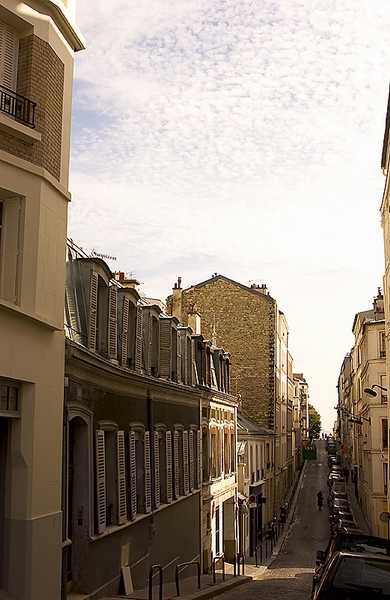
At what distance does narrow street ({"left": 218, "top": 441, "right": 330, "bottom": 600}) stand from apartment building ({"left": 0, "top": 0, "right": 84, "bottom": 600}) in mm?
7680

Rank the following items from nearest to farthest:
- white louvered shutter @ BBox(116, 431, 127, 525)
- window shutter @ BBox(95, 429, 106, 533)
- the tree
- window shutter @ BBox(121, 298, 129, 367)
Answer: window shutter @ BBox(95, 429, 106, 533), white louvered shutter @ BBox(116, 431, 127, 525), window shutter @ BBox(121, 298, 129, 367), the tree

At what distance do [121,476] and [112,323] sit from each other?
9.36 ft

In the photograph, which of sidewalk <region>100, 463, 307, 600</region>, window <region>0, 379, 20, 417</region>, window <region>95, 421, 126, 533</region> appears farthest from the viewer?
sidewalk <region>100, 463, 307, 600</region>

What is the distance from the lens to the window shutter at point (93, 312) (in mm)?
12430

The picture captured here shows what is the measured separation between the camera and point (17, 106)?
954cm

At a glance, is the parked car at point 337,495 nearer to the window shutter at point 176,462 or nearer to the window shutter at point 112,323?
the window shutter at point 176,462

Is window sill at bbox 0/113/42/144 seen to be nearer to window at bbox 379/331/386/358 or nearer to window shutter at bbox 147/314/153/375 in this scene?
window shutter at bbox 147/314/153/375

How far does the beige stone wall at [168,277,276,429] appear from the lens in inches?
1555

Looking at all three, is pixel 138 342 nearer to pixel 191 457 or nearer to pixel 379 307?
pixel 191 457

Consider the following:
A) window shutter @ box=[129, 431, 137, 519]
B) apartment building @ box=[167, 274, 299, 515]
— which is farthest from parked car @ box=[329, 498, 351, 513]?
window shutter @ box=[129, 431, 137, 519]

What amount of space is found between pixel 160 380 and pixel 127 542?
4.17 metres

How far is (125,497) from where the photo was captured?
1390 cm

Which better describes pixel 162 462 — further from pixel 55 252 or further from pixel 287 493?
pixel 287 493

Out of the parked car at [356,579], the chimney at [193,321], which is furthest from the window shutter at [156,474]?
the chimney at [193,321]
